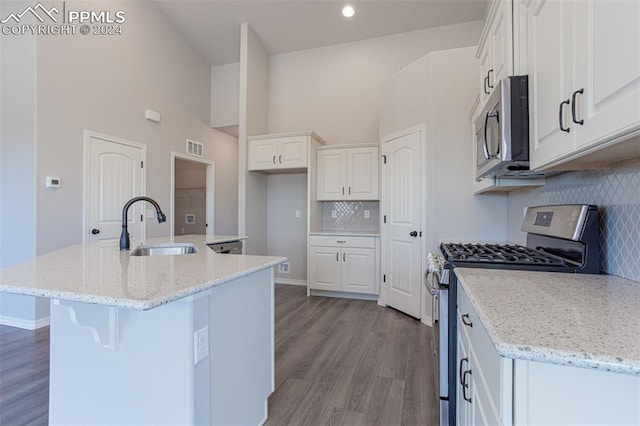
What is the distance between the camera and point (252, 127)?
15.4ft

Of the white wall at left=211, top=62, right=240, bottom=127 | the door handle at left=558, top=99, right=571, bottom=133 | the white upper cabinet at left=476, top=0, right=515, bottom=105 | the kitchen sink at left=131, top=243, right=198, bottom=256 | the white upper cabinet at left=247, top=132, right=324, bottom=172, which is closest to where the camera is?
the door handle at left=558, top=99, right=571, bottom=133

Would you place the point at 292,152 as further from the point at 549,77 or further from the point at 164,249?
the point at 549,77

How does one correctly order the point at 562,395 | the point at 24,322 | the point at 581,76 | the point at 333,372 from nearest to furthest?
the point at 562,395, the point at 581,76, the point at 333,372, the point at 24,322

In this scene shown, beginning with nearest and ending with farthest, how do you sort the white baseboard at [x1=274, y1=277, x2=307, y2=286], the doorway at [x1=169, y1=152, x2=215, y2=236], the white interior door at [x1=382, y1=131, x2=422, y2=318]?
the white interior door at [x1=382, y1=131, x2=422, y2=318] → the white baseboard at [x1=274, y1=277, x2=307, y2=286] → the doorway at [x1=169, y1=152, x2=215, y2=236]

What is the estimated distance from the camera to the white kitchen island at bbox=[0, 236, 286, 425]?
40.7 inches

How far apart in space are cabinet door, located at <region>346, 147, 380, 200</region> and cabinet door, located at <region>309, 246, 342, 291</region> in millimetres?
862

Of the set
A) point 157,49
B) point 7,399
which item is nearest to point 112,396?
point 7,399

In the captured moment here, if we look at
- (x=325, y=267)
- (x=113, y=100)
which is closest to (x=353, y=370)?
(x=325, y=267)

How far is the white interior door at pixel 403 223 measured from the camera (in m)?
3.31

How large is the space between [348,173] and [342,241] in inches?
39.1

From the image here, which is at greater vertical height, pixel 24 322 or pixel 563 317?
pixel 563 317

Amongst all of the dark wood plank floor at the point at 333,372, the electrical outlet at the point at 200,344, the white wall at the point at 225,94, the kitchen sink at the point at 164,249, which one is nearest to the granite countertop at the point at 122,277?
the electrical outlet at the point at 200,344

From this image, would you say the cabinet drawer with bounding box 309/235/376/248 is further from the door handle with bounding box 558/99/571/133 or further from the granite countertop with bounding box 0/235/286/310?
the door handle with bounding box 558/99/571/133

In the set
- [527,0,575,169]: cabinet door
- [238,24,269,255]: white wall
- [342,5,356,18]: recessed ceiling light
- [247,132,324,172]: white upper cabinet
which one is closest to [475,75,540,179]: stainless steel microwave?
[527,0,575,169]: cabinet door
